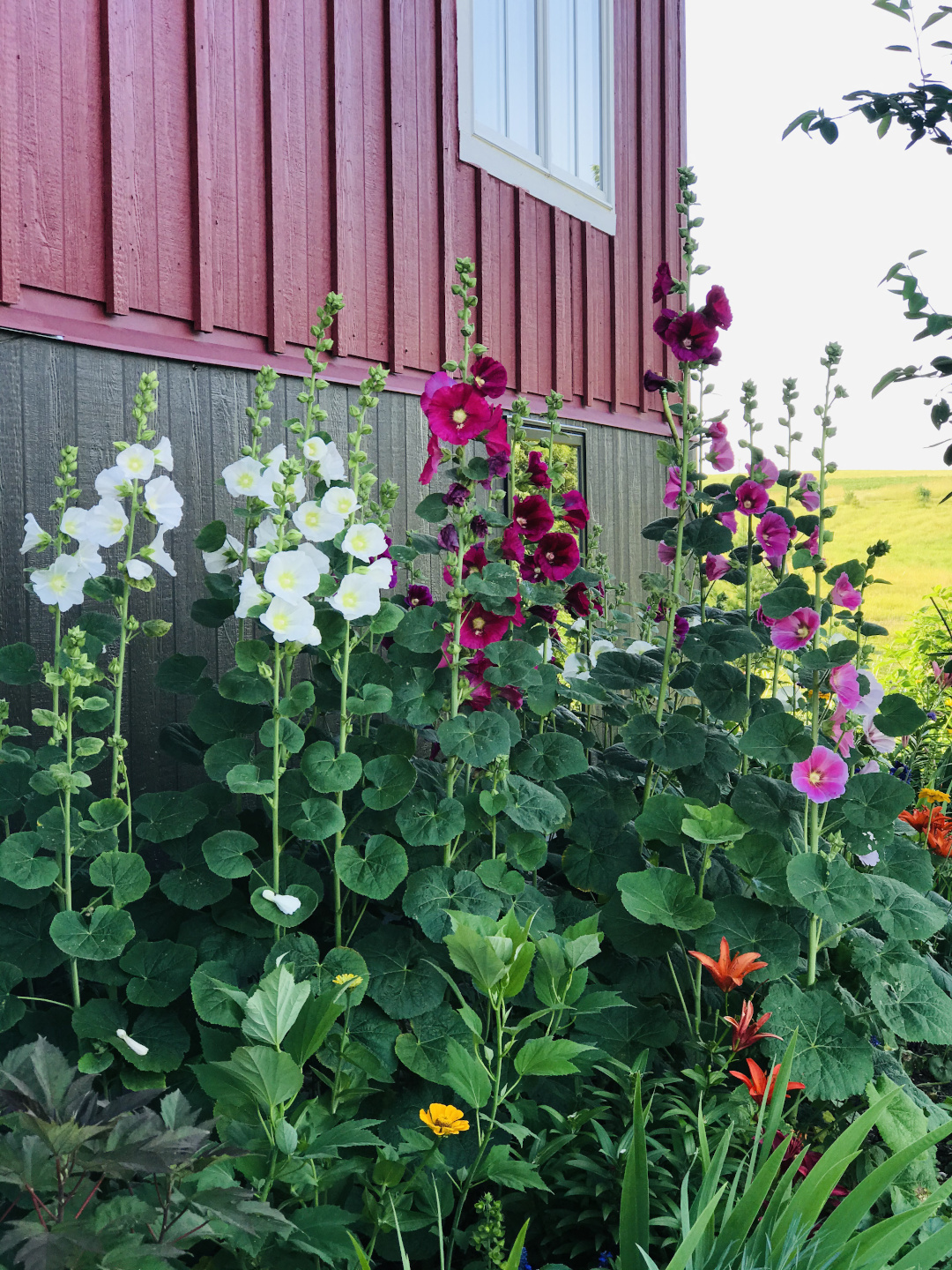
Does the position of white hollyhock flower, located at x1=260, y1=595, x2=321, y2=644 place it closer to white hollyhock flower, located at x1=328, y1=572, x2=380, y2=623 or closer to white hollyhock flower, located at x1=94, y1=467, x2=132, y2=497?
white hollyhock flower, located at x1=328, y1=572, x2=380, y2=623

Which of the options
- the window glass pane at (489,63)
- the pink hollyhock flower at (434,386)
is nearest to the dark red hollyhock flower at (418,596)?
the pink hollyhock flower at (434,386)

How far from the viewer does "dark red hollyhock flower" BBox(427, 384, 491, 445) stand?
185cm

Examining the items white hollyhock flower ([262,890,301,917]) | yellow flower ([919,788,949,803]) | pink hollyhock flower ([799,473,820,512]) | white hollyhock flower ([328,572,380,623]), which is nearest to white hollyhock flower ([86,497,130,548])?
white hollyhock flower ([328,572,380,623])

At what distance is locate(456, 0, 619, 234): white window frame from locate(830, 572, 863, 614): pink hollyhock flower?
299 cm

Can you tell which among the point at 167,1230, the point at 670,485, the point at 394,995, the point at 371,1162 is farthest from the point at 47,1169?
the point at 670,485

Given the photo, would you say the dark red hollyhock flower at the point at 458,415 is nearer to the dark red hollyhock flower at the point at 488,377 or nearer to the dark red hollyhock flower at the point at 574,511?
the dark red hollyhock flower at the point at 488,377

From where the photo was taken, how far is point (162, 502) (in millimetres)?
1870

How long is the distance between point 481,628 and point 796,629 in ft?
2.08

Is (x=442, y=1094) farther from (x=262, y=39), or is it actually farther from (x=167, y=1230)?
(x=262, y=39)

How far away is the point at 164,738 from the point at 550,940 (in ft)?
3.45

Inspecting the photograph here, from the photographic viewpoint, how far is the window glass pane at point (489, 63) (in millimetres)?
4320

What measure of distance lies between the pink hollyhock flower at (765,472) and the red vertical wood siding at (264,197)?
175cm

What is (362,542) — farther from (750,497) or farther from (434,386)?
(750,497)

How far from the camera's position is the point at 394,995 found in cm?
161
